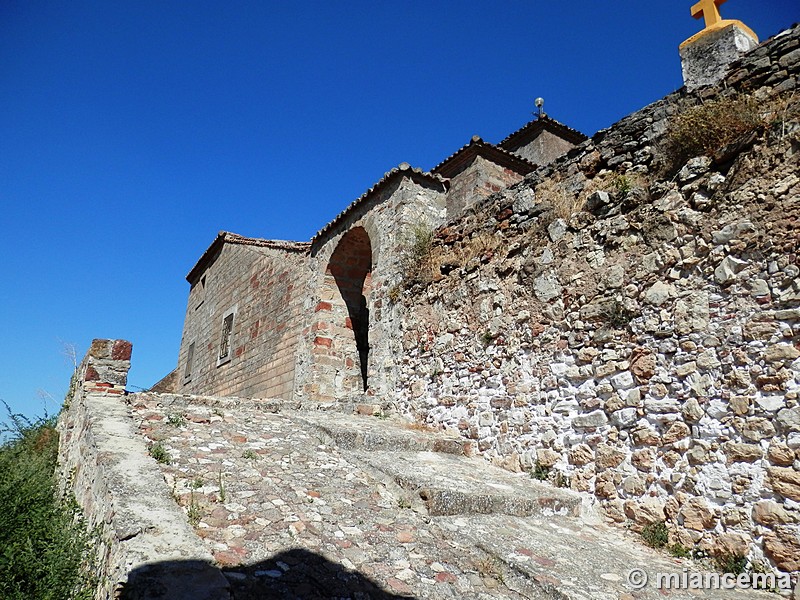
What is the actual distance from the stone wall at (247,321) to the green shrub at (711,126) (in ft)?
24.3

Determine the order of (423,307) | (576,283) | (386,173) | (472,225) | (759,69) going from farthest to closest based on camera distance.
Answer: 1. (386,173)
2. (423,307)
3. (472,225)
4. (576,283)
5. (759,69)

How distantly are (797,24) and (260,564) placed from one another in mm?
5400

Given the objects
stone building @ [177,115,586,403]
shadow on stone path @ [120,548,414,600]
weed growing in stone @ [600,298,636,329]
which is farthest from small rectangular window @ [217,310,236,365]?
shadow on stone path @ [120,548,414,600]

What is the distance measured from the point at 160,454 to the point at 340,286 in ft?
21.0

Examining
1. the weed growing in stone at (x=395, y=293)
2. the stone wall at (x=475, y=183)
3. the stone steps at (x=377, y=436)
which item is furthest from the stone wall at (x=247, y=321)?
the stone steps at (x=377, y=436)

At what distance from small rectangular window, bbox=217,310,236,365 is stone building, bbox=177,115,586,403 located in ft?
0.11

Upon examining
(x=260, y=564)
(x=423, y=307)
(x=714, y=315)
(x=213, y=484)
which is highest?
(x=423, y=307)

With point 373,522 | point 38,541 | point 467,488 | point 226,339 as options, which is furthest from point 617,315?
point 226,339

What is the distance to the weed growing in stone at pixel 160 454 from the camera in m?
3.93

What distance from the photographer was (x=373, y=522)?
357cm

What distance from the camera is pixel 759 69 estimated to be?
426cm

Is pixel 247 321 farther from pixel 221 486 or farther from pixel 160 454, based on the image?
pixel 221 486

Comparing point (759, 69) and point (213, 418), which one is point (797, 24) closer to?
point (759, 69)

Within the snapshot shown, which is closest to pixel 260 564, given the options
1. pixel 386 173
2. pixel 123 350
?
pixel 123 350
